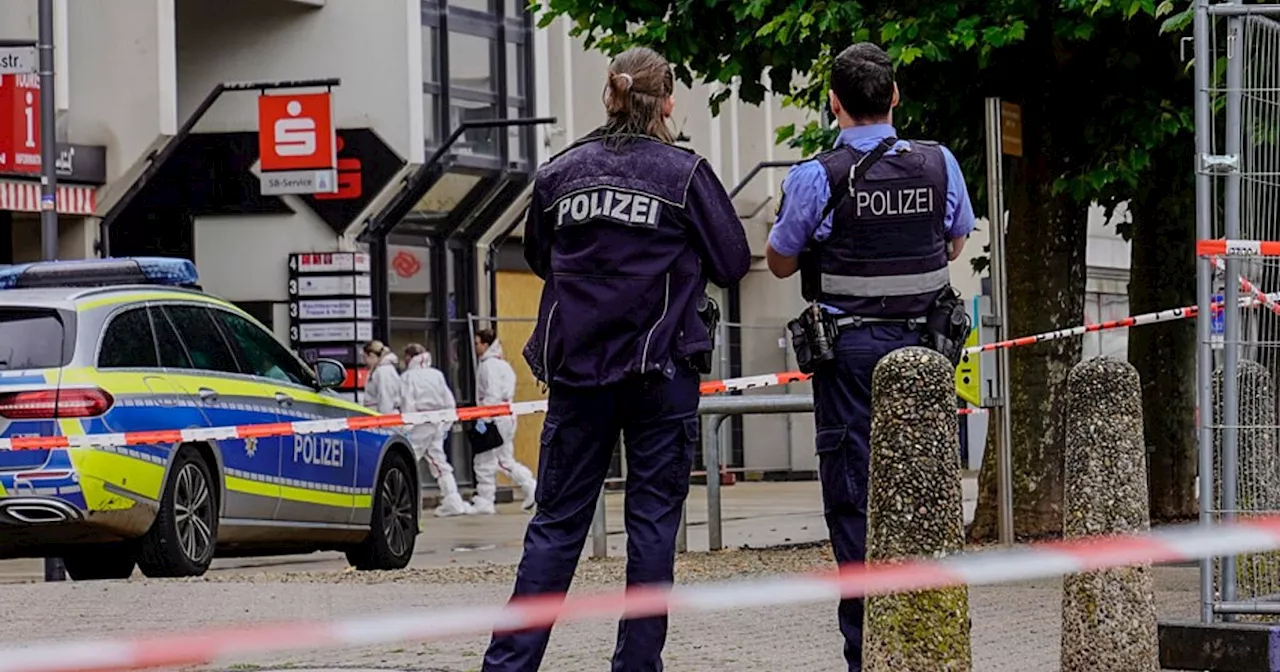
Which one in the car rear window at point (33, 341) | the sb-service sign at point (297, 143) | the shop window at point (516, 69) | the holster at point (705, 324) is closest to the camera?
the holster at point (705, 324)

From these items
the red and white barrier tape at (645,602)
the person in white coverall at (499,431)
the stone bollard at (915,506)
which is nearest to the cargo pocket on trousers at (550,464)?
the red and white barrier tape at (645,602)

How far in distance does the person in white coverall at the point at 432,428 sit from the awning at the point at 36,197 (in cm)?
360

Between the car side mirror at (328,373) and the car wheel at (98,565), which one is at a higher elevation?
the car side mirror at (328,373)

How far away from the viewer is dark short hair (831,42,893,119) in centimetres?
757

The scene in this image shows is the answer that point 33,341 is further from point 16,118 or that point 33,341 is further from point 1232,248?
point 16,118

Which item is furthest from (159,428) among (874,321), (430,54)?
(430,54)

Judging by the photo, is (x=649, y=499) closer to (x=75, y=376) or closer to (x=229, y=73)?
(x=75, y=376)

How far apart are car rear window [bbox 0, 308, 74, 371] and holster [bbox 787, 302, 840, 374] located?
18.3 ft

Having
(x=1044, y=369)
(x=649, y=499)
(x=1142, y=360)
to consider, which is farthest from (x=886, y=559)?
(x=1142, y=360)

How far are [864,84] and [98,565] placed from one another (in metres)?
7.07

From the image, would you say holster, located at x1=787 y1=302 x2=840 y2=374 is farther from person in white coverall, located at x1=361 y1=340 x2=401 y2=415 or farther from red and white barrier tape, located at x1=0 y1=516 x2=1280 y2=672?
person in white coverall, located at x1=361 y1=340 x2=401 y2=415

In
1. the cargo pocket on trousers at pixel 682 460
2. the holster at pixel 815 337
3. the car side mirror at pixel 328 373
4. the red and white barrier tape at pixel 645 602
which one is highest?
the holster at pixel 815 337

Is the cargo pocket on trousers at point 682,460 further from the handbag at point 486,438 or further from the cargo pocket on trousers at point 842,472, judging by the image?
the handbag at point 486,438

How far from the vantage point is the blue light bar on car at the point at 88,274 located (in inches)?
523
